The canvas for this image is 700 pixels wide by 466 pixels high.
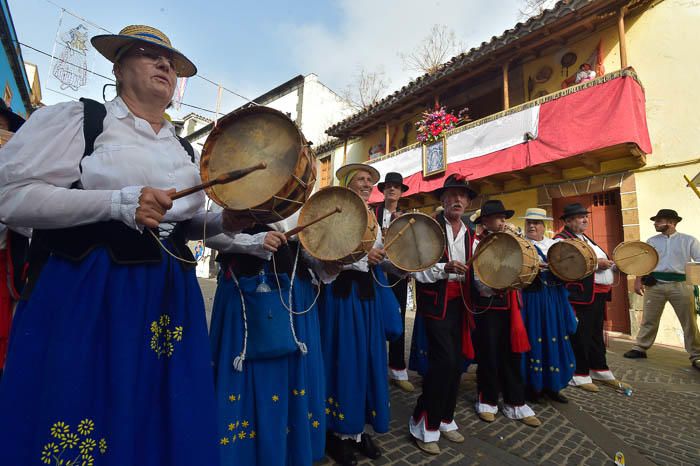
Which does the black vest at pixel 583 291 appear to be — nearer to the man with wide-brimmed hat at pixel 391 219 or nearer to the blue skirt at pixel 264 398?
the man with wide-brimmed hat at pixel 391 219

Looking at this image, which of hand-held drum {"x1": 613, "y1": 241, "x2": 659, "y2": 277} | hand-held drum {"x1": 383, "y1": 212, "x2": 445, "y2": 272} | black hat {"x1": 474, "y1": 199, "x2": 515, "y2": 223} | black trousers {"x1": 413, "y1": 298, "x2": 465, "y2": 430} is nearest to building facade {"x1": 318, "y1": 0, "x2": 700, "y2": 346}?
hand-held drum {"x1": 613, "y1": 241, "x2": 659, "y2": 277}

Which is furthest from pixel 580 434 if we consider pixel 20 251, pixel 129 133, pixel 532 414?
pixel 20 251

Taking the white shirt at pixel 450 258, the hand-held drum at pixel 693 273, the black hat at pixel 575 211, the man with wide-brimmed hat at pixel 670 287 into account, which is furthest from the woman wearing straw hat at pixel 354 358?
the man with wide-brimmed hat at pixel 670 287

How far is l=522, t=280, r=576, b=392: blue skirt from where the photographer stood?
3752mm

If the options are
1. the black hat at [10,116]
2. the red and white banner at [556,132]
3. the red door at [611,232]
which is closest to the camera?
the black hat at [10,116]

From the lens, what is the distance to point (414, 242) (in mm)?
2861

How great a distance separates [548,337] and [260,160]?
3879mm

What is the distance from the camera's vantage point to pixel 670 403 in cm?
393

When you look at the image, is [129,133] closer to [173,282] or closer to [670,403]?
[173,282]

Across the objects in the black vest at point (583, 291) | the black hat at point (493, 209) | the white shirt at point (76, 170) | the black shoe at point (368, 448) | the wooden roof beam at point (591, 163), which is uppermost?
the wooden roof beam at point (591, 163)

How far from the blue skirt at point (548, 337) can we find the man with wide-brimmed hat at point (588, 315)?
0.45 meters

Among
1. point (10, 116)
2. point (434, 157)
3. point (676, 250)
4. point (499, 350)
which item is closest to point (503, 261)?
point (499, 350)

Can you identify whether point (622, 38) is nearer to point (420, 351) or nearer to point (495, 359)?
point (495, 359)

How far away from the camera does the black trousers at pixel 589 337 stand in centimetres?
433
